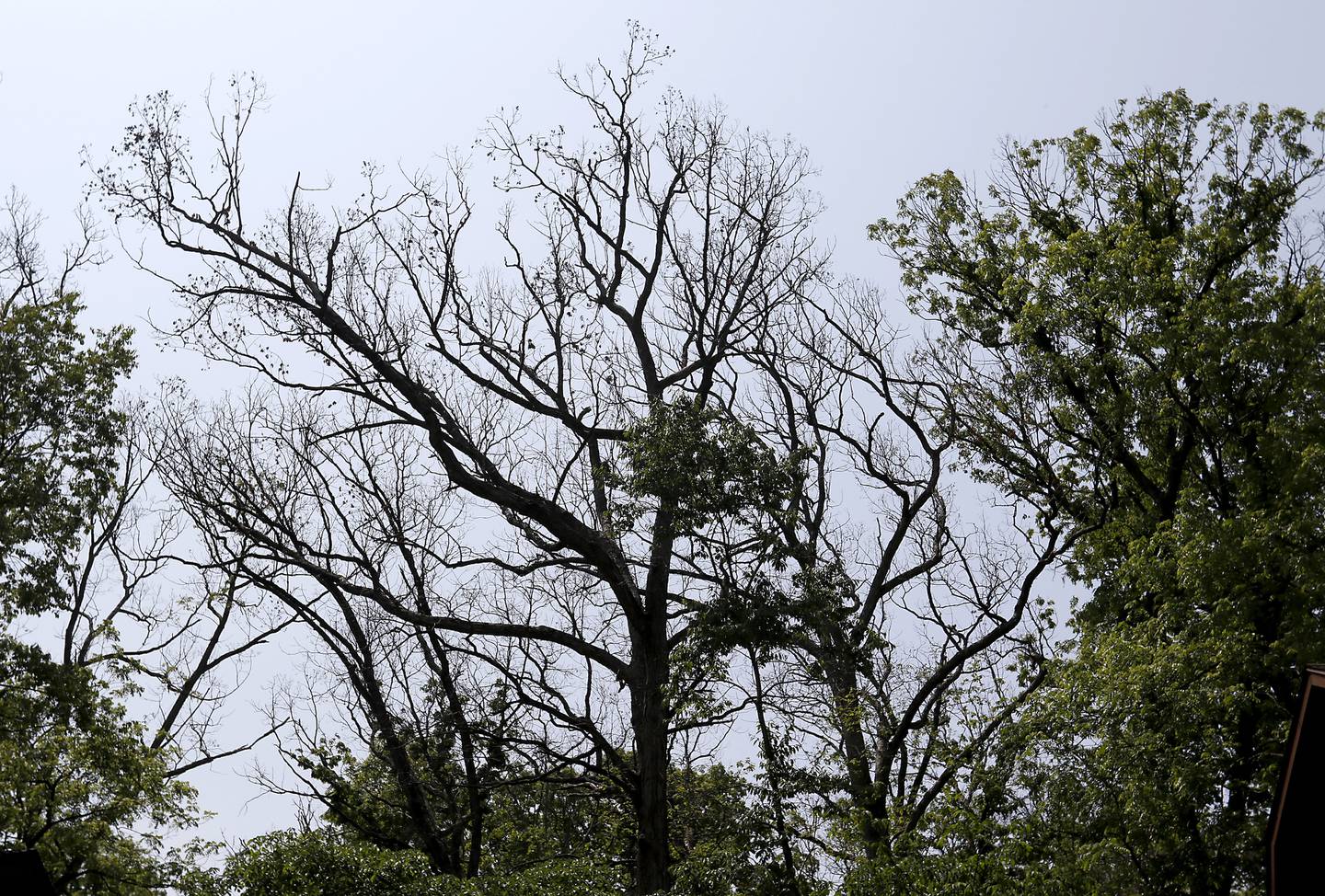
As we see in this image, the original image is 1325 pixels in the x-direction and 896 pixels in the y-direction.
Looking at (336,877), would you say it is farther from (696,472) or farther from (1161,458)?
(1161,458)

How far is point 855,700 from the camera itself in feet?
58.1

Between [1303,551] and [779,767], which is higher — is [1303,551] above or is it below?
above

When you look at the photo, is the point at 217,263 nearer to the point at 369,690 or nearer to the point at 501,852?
the point at 369,690

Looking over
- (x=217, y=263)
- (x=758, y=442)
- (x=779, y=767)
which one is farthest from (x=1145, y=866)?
(x=217, y=263)

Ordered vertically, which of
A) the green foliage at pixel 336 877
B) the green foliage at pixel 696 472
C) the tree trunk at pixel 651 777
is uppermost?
the green foliage at pixel 696 472

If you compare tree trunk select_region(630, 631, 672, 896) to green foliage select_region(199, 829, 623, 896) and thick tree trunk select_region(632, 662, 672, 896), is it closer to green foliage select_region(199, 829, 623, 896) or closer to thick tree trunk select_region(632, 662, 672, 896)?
thick tree trunk select_region(632, 662, 672, 896)

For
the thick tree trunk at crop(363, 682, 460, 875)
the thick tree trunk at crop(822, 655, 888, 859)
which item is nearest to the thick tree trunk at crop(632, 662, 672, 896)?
the thick tree trunk at crop(822, 655, 888, 859)

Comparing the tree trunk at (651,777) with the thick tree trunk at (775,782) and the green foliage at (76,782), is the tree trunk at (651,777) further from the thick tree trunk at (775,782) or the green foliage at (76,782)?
the green foliage at (76,782)

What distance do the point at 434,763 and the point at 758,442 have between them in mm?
7973

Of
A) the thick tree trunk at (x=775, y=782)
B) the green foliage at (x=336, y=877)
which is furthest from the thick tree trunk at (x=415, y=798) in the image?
the thick tree trunk at (x=775, y=782)

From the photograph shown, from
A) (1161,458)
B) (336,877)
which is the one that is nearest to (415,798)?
(336,877)

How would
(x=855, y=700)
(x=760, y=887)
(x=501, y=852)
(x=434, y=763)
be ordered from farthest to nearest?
1. (x=501, y=852)
2. (x=434, y=763)
3. (x=855, y=700)
4. (x=760, y=887)

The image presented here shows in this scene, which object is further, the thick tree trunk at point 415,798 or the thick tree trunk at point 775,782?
the thick tree trunk at point 415,798

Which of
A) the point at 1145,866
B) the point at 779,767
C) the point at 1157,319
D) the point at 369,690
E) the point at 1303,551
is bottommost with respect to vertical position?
the point at 1145,866
